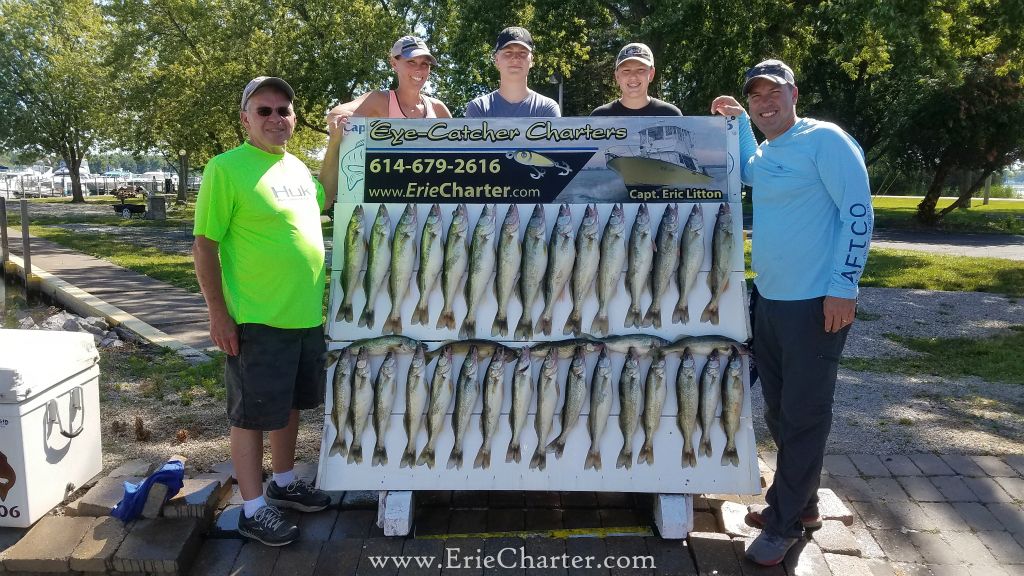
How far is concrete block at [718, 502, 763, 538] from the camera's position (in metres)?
3.55

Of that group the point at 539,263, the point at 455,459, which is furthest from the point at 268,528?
the point at 539,263

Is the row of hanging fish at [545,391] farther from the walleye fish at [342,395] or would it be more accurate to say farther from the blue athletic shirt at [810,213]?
the blue athletic shirt at [810,213]

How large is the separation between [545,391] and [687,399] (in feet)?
2.25

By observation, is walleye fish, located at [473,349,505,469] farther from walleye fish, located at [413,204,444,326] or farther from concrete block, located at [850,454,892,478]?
concrete block, located at [850,454,892,478]

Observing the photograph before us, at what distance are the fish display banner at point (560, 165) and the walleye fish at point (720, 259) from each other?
169mm

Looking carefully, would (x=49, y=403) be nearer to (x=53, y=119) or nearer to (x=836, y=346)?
(x=836, y=346)

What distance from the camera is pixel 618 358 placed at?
11.4 feet

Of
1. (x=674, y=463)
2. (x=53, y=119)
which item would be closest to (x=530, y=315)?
(x=674, y=463)

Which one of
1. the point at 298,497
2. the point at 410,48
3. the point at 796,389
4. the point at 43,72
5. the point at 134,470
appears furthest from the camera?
the point at 43,72

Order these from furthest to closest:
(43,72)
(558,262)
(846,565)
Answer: (43,72) → (558,262) → (846,565)

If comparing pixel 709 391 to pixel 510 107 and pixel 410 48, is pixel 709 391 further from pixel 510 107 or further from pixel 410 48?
pixel 410 48

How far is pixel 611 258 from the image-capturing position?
11.1ft

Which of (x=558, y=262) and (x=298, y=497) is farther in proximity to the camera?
(x=298, y=497)

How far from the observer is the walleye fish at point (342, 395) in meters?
3.48
